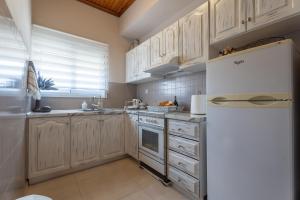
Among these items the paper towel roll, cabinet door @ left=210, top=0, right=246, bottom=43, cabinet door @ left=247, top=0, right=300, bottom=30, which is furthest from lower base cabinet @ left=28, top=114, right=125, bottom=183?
cabinet door @ left=247, top=0, right=300, bottom=30

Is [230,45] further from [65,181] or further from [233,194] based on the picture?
[65,181]

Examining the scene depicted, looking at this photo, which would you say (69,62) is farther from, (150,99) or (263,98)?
(263,98)

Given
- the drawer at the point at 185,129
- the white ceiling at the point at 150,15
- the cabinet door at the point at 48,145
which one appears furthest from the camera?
the white ceiling at the point at 150,15

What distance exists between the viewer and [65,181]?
82.4 inches

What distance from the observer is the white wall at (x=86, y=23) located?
8.65 ft

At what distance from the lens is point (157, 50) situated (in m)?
2.54

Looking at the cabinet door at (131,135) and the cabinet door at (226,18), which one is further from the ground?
the cabinet door at (226,18)

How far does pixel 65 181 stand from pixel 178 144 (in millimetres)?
1603

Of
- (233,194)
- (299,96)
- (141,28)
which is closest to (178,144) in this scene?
(233,194)

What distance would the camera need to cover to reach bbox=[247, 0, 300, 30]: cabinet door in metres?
1.21

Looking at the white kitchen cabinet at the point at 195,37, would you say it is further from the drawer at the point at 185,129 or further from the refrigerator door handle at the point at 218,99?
the drawer at the point at 185,129

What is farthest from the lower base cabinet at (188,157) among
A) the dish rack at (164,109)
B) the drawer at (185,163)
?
the dish rack at (164,109)

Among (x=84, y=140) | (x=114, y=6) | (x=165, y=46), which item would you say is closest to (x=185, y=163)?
(x=84, y=140)

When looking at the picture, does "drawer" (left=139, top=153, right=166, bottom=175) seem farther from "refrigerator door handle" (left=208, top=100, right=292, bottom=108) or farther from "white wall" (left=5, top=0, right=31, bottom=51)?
"white wall" (left=5, top=0, right=31, bottom=51)
